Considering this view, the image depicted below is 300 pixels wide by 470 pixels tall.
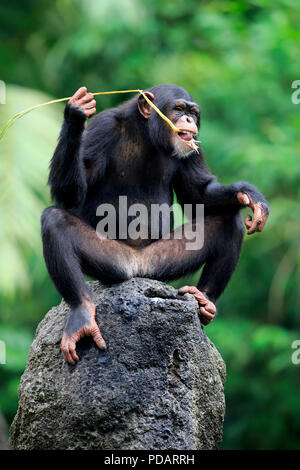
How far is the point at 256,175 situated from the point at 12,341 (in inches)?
190

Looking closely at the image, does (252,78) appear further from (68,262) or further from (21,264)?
(68,262)

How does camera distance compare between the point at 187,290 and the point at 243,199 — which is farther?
the point at 243,199

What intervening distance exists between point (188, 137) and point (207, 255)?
90cm

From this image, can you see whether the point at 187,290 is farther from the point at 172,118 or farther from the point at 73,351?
the point at 172,118

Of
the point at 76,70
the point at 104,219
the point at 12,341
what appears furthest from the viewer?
the point at 76,70

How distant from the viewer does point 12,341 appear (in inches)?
473

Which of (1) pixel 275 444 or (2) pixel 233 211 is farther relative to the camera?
(1) pixel 275 444

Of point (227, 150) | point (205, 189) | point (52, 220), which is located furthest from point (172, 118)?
point (227, 150)

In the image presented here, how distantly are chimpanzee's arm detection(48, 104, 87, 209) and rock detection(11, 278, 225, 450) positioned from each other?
766mm

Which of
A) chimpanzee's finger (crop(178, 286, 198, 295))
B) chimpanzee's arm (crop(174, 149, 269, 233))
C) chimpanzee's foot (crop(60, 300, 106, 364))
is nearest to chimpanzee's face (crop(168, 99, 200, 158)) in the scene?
chimpanzee's arm (crop(174, 149, 269, 233))

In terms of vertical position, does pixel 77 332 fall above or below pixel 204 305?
below

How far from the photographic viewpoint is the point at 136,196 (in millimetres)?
5539

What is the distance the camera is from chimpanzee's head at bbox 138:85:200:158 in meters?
5.50

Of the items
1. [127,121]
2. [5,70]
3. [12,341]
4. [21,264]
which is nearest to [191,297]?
[127,121]
